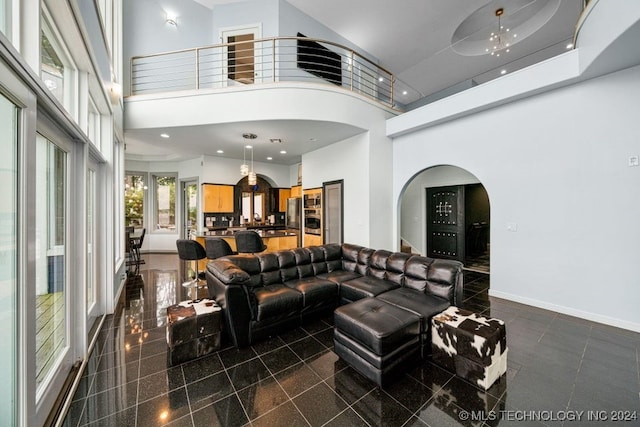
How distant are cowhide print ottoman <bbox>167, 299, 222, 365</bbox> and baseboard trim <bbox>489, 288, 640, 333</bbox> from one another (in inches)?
173

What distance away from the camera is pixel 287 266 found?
356 cm

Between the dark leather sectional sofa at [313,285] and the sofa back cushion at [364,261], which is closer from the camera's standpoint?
the dark leather sectional sofa at [313,285]

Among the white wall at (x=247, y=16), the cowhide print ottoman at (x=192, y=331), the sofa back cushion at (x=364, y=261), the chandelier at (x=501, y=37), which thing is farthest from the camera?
the chandelier at (x=501, y=37)

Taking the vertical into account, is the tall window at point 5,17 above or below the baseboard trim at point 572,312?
above

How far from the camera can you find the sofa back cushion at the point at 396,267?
11.0 ft

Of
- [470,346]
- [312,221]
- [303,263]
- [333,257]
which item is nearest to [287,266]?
[303,263]

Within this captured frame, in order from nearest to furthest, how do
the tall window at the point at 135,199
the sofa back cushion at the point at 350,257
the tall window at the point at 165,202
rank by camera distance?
the sofa back cushion at the point at 350,257 → the tall window at the point at 135,199 → the tall window at the point at 165,202

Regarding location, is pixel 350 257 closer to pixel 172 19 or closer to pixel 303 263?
pixel 303 263

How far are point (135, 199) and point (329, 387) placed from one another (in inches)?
343

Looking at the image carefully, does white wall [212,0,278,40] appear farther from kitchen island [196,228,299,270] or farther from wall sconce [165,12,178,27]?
kitchen island [196,228,299,270]

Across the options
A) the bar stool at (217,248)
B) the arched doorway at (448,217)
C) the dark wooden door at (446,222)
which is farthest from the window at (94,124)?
the dark wooden door at (446,222)

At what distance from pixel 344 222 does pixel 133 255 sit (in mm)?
5878

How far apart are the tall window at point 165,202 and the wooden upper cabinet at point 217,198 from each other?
1.95 metres

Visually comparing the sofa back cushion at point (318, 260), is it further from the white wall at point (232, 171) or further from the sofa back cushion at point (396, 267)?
the white wall at point (232, 171)
